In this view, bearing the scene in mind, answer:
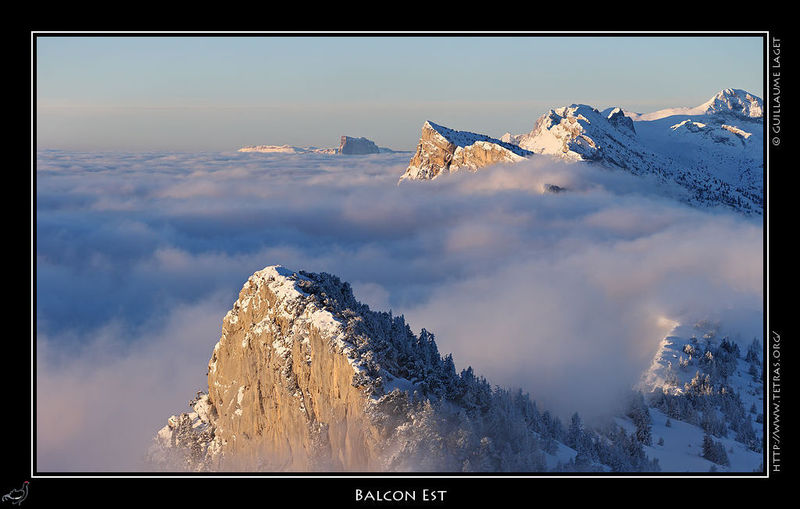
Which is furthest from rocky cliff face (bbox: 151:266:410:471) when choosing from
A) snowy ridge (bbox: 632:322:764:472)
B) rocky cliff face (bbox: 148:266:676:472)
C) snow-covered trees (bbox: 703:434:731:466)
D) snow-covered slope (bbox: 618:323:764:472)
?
snow-covered trees (bbox: 703:434:731:466)

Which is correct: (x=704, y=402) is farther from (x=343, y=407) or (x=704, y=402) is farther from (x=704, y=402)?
(x=343, y=407)

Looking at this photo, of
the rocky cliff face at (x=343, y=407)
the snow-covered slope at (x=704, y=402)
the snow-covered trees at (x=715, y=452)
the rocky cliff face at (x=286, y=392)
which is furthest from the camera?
the snow-covered slope at (x=704, y=402)

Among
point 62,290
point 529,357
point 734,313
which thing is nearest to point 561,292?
point 734,313

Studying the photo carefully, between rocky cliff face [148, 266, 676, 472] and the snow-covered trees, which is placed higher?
rocky cliff face [148, 266, 676, 472]

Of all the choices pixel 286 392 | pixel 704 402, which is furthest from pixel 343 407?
pixel 704 402

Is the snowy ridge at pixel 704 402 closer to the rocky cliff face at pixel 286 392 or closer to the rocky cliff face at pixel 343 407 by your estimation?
the rocky cliff face at pixel 343 407

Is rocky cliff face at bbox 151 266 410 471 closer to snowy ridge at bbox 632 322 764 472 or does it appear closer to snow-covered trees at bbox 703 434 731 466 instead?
snowy ridge at bbox 632 322 764 472

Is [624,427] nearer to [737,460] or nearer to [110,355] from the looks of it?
[737,460]

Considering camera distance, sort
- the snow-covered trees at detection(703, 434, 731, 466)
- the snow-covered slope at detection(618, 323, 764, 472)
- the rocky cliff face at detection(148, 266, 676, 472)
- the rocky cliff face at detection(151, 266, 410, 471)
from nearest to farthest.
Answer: the rocky cliff face at detection(148, 266, 676, 472) → the rocky cliff face at detection(151, 266, 410, 471) → the snow-covered trees at detection(703, 434, 731, 466) → the snow-covered slope at detection(618, 323, 764, 472)

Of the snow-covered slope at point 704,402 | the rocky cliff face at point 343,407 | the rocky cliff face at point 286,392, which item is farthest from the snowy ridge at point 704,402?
the rocky cliff face at point 286,392

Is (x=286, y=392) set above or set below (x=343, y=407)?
below

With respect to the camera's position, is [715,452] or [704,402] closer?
[715,452]
